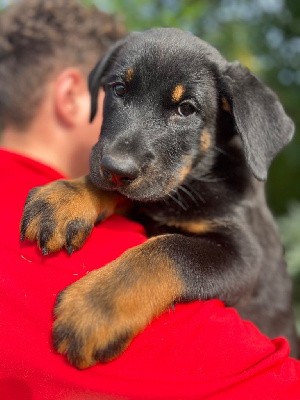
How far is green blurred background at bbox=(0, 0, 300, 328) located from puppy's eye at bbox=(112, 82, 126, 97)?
2.49 metres

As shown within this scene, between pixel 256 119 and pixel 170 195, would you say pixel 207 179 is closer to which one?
pixel 170 195

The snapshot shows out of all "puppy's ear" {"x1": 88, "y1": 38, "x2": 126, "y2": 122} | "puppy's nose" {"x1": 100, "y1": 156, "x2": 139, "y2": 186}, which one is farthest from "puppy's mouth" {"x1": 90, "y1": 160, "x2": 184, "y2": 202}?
"puppy's ear" {"x1": 88, "y1": 38, "x2": 126, "y2": 122}

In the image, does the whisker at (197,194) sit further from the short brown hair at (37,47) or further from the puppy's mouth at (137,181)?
the short brown hair at (37,47)

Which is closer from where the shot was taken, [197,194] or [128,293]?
[128,293]

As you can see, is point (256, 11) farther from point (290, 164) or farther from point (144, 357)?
point (144, 357)

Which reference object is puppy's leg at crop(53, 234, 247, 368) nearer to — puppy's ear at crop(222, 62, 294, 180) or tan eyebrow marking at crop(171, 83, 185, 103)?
puppy's ear at crop(222, 62, 294, 180)

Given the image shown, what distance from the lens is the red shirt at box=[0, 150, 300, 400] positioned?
1791 millimetres

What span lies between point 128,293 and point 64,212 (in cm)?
44

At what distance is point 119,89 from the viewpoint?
253 centimetres

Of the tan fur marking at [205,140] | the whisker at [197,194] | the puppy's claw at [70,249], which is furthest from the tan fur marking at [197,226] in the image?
the puppy's claw at [70,249]

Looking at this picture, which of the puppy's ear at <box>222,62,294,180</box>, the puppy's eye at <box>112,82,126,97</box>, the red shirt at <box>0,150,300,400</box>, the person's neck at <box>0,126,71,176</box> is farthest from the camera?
the person's neck at <box>0,126,71,176</box>

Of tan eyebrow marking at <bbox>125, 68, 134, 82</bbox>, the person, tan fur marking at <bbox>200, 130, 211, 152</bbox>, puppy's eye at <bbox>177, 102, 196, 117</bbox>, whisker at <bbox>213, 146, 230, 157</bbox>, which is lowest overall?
the person

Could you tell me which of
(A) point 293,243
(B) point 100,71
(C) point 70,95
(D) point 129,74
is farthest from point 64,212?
(A) point 293,243

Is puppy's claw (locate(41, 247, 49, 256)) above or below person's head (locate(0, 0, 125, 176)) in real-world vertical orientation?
above
